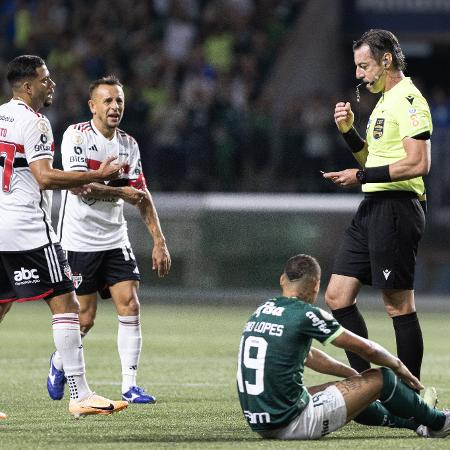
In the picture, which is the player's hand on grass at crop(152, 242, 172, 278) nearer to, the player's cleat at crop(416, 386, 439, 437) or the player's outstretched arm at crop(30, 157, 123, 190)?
the player's outstretched arm at crop(30, 157, 123, 190)

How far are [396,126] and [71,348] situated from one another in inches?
96.8

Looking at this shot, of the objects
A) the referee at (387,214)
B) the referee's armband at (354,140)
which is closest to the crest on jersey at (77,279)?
the referee at (387,214)

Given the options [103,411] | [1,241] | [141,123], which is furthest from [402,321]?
[141,123]

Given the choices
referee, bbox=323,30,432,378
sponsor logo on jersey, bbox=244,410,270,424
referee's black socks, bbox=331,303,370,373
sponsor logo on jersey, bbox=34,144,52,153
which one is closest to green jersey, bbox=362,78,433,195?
referee, bbox=323,30,432,378

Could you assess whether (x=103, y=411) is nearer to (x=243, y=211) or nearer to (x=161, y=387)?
(x=161, y=387)

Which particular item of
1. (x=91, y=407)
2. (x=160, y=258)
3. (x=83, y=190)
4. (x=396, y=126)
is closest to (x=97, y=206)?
(x=83, y=190)

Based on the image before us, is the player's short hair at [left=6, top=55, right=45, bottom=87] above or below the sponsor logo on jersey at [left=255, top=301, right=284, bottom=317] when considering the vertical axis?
above

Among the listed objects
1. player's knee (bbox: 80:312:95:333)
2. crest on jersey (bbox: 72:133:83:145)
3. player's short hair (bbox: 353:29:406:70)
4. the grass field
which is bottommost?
the grass field

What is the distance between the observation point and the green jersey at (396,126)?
26.0ft

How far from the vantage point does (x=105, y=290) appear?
9711 millimetres

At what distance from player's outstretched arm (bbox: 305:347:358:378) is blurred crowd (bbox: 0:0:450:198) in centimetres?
1122

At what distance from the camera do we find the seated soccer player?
6.96 meters

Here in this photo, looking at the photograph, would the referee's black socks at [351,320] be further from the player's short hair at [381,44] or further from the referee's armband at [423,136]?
the player's short hair at [381,44]

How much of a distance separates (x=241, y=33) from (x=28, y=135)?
562 inches
